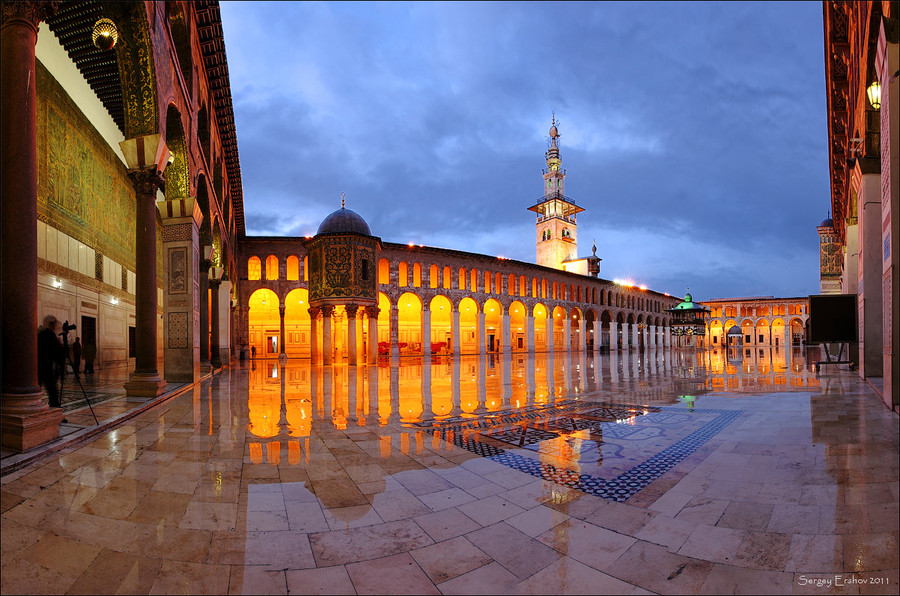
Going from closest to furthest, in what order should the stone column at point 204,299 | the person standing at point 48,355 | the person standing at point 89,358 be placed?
the person standing at point 48,355 → the person standing at point 89,358 → the stone column at point 204,299

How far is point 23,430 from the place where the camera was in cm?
409

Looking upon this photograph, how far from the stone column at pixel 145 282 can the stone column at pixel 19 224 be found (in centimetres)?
355

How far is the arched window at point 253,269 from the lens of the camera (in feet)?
87.0

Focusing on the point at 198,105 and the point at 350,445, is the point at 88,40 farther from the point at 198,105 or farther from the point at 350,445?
the point at 350,445

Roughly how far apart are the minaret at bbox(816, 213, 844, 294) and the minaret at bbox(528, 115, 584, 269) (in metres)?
31.7

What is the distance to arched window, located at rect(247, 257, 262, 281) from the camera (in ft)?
87.0

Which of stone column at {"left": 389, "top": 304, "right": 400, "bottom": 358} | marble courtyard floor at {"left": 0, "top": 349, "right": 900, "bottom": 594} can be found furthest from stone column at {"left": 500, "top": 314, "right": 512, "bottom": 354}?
marble courtyard floor at {"left": 0, "top": 349, "right": 900, "bottom": 594}

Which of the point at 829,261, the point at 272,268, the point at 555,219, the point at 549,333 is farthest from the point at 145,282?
the point at 555,219

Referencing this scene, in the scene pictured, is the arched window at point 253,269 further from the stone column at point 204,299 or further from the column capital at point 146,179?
the column capital at point 146,179

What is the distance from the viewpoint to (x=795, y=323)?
6228 centimetres

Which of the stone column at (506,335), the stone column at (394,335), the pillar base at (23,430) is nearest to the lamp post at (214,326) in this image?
the stone column at (394,335)

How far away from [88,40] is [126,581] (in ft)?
41.2

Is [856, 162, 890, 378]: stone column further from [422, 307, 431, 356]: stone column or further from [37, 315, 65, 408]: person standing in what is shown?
[422, 307, 431, 356]: stone column

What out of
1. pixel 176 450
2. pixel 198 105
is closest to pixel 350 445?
pixel 176 450
